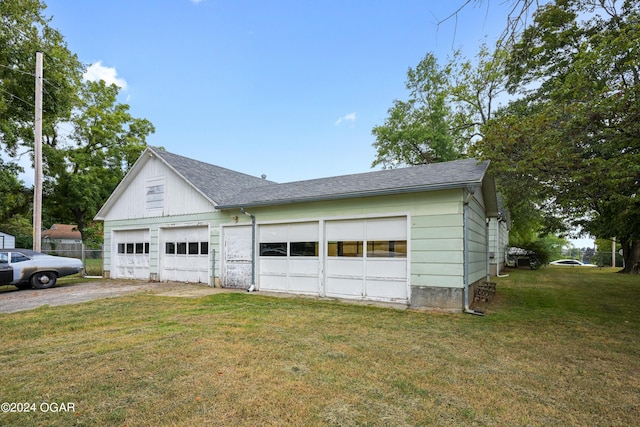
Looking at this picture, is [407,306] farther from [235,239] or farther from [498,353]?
[235,239]

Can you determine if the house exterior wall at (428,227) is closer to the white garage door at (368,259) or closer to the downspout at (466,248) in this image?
the downspout at (466,248)

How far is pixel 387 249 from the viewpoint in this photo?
26.2 feet

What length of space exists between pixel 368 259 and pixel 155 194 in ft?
30.1

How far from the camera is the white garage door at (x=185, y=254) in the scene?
11484 millimetres

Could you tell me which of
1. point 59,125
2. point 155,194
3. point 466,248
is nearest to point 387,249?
point 466,248

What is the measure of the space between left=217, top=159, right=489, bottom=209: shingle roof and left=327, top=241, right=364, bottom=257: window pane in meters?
1.26

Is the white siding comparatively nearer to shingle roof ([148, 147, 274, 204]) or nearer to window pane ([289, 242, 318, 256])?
shingle roof ([148, 147, 274, 204])

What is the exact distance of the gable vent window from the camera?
12500mm

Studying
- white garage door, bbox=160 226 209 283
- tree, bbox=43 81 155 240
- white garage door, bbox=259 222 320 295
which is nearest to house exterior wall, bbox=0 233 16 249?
tree, bbox=43 81 155 240

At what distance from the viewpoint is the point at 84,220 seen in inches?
930

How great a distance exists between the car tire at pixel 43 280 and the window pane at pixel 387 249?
11.2m

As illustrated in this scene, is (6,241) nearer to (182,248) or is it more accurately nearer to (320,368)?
(182,248)

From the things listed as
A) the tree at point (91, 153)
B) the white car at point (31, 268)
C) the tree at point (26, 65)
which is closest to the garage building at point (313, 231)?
the white car at point (31, 268)

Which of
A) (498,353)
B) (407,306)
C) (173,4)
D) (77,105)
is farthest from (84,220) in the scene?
(498,353)
